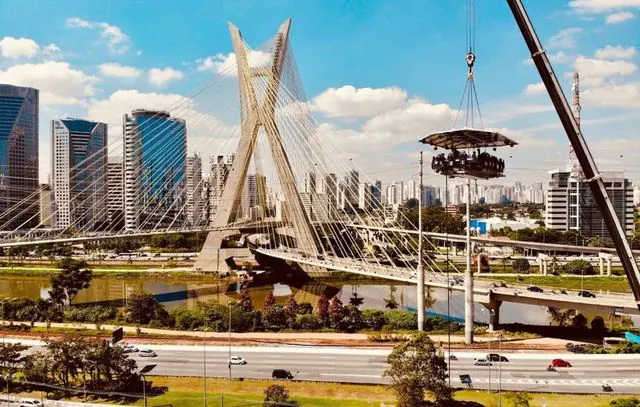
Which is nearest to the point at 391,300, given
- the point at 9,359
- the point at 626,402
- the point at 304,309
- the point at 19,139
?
the point at 304,309

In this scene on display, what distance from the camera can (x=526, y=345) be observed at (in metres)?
11.2

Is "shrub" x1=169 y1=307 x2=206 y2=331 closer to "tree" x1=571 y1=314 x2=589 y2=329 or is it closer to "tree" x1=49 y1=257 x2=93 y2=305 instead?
"tree" x1=49 y1=257 x2=93 y2=305

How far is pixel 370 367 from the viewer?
31.6 feet

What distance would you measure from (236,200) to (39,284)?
993 centimetres

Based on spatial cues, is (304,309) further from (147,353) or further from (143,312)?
(147,353)

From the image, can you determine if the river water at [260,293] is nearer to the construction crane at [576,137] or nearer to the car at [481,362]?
the car at [481,362]

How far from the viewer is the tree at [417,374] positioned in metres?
7.42

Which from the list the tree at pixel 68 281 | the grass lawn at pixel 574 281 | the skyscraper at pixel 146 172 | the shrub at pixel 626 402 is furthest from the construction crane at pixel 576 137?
the skyscraper at pixel 146 172

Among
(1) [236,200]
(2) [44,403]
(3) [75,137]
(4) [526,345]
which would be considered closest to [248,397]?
(2) [44,403]

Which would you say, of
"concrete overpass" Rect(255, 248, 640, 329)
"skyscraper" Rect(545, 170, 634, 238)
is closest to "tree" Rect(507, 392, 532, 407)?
"concrete overpass" Rect(255, 248, 640, 329)

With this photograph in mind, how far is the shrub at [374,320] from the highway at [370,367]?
7.49 ft

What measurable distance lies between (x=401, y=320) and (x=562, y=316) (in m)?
4.49

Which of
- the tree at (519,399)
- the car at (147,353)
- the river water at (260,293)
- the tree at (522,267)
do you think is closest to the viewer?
the tree at (519,399)

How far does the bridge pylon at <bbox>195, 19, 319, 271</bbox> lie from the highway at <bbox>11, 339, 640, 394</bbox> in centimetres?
995
